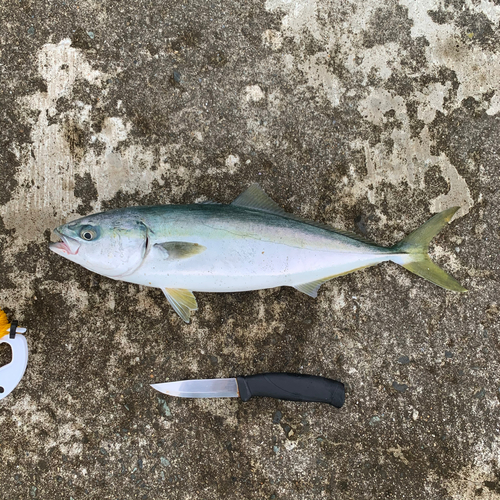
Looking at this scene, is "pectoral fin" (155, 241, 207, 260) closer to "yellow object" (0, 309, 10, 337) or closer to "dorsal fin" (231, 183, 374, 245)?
"dorsal fin" (231, 183, 374, 245)

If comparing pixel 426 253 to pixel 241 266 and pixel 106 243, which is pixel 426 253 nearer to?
pixel 241 266

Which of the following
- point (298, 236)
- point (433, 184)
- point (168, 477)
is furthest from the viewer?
point (433, 184)

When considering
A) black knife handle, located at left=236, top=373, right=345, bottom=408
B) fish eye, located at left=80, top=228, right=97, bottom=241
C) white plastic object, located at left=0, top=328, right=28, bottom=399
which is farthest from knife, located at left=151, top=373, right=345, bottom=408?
fish eye, located at left=80, top=228, right=97, bottom=241

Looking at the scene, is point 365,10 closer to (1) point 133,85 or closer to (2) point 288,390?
(1) point 133,85

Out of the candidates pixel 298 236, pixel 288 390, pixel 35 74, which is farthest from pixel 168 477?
pixel 35 74

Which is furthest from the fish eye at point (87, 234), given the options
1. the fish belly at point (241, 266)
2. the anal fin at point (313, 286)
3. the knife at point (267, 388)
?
the anal fin at point (313, 286)

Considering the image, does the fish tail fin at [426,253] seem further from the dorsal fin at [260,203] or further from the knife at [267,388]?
the knife at [267,388]
